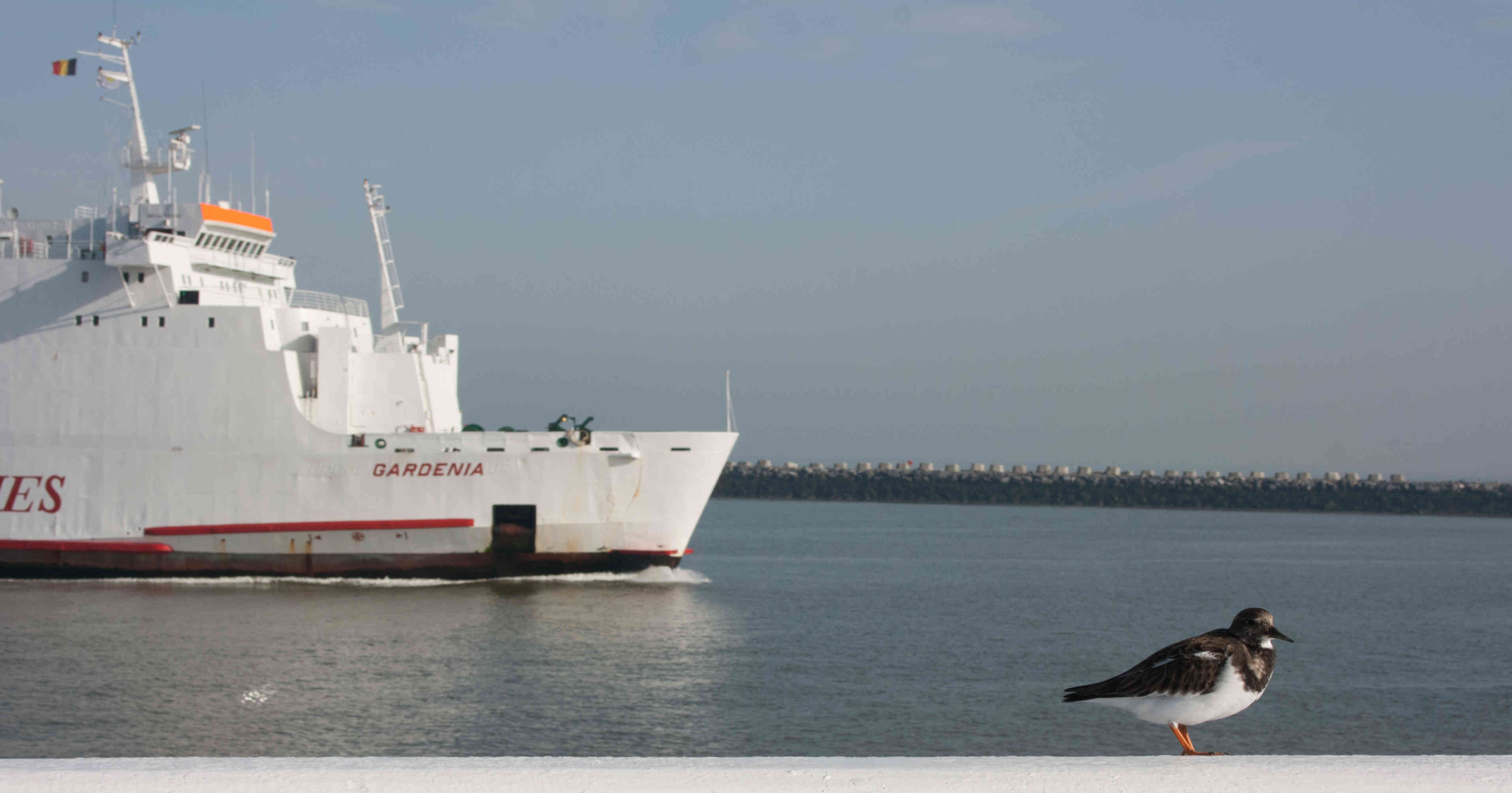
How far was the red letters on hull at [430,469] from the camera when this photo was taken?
20422 millimetres

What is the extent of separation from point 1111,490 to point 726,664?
6060cm

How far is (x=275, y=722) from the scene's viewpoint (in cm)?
1104

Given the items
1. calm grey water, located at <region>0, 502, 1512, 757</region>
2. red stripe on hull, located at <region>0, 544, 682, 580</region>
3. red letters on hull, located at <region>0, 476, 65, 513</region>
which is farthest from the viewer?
red letters on hull, located at <region>0, 476, 65, 513</region>

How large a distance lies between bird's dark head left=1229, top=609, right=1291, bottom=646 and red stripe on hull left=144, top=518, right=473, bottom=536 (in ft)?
59.6

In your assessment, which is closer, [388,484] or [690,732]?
[690,732]

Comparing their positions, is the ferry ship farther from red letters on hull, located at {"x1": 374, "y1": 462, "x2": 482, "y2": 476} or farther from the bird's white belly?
the bird's white belly

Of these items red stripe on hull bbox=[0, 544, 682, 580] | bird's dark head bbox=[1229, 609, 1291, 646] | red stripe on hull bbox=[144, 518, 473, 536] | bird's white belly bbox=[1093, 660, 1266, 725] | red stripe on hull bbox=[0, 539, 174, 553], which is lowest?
red stripe on hull bbox=[0, 544, 682, 580]

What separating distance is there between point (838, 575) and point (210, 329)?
13.6m

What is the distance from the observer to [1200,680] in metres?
3.37

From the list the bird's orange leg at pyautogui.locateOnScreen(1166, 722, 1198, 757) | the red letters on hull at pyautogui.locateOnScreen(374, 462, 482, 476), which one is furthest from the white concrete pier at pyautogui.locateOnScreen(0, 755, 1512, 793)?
the red letters on hull at pyautogui.locateOnScreen(374, 462, 482, 476)

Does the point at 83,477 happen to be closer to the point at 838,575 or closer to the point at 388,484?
the point at 388,484

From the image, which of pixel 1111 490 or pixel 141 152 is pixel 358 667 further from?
pixel 1111 490

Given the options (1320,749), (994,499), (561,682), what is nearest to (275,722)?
(561,682)

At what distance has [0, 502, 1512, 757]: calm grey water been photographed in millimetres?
10891
